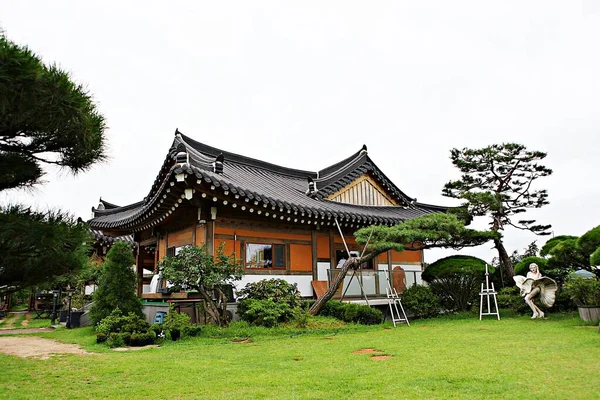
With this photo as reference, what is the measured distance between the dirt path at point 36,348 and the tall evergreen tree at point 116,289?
122 cm

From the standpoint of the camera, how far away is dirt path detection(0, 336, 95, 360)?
783cm

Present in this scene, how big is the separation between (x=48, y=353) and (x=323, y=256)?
7738mm

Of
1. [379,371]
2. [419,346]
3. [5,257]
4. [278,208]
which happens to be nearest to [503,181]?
[278,208]

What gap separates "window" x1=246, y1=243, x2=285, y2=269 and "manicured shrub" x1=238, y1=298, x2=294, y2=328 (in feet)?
5.28

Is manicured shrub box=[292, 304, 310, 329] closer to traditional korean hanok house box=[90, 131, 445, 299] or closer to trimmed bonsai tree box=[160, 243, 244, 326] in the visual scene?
trimmed bonsai tree box=[160, 243, 244, 326]

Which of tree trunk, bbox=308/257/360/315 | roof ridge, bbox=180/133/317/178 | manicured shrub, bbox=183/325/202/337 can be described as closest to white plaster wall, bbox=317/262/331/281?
tree trunk, bbox=308/257/360/315

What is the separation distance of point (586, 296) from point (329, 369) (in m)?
8.20

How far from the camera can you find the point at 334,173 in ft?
53.6

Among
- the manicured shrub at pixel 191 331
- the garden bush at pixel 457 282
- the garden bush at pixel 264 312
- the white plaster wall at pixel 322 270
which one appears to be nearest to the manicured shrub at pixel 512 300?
the garden bush at pixel 457 282

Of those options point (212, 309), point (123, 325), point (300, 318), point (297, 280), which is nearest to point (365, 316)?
point (300, 318)

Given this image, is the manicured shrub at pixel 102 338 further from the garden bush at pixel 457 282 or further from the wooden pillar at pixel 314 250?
the garden bush at pixel 457 282

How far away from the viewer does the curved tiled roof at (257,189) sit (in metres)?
10.1

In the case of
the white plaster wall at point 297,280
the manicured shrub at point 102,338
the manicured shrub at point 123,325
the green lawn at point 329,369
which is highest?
the white plaster wall at point 297,280

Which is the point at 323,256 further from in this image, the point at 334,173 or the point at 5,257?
the point at 5,257
